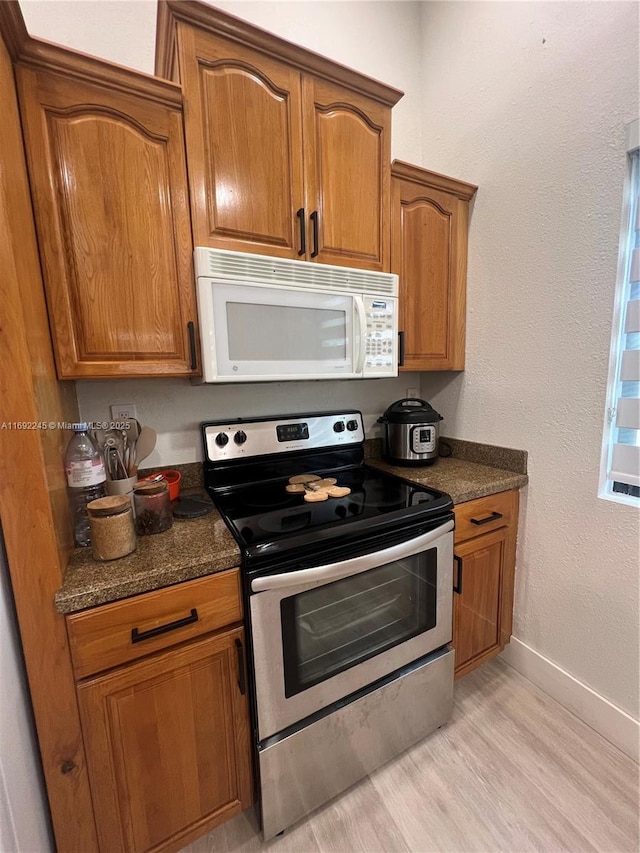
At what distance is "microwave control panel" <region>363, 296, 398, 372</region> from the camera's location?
142 centimetres

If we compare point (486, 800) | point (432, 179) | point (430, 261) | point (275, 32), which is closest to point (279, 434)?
point (430, 261)

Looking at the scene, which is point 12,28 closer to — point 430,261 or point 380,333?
point 380,333

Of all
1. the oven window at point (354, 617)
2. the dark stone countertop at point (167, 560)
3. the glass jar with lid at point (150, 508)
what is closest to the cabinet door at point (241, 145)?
the glass jar with lid at point (150, 508)

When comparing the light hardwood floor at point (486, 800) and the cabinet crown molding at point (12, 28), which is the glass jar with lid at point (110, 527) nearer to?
the light hardwood floor at point (486, 800)

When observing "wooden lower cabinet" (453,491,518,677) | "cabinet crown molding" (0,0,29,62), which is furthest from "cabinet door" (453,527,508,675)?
"cabinet crown molding" (0,0,29,62)

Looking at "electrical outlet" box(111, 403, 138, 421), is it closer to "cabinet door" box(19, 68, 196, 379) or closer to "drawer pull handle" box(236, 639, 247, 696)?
"cabinet door" box(19, 68, 196, 379)

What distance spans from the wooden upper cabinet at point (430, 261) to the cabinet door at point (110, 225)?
0.87 meters

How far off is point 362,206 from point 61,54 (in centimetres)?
95

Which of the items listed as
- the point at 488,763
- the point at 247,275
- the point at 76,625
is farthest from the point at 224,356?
the point at 488,763

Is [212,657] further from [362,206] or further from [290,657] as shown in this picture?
[362,206]

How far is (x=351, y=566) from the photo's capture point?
106 cm

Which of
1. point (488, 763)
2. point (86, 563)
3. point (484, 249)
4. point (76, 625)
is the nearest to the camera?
point (76, 625)

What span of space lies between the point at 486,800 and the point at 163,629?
47.0 inches

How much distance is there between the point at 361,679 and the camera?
1.16 metres
